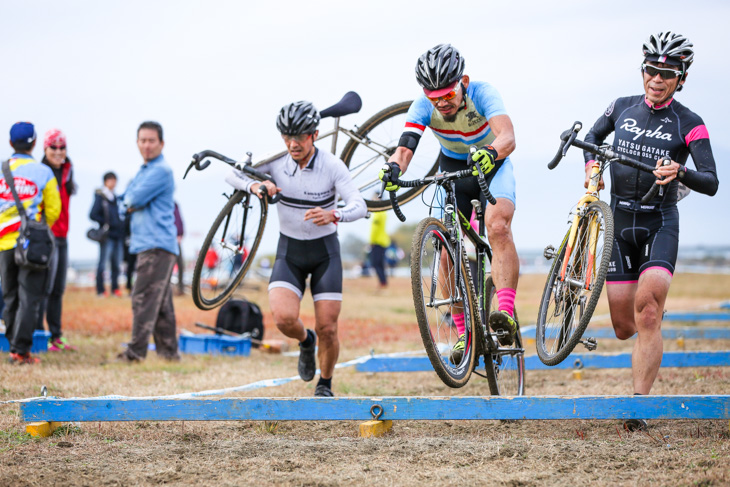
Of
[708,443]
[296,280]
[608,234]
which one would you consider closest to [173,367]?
[296,280]

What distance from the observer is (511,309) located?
6.40 m

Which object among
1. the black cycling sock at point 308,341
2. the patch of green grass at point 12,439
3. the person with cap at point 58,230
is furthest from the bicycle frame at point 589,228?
the person with cap at point 58,230

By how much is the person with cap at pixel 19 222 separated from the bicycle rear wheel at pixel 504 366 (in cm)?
515

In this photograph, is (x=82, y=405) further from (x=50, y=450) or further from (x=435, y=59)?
(x=435, y=59)

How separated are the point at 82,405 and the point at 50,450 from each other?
43 centimetres

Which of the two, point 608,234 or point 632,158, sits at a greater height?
point 632,158

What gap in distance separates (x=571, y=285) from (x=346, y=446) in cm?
221

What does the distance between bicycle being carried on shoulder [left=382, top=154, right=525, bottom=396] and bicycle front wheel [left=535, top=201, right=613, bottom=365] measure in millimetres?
400

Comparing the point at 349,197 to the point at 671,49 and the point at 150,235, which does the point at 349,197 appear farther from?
the point at 150,235

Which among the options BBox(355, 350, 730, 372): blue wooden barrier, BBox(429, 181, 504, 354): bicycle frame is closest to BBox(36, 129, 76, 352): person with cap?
BBox(355, 350, 730, 372): blue wooden barrier

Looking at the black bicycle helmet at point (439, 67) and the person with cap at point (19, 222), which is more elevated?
the black bicycle helmet at point (439, 67)

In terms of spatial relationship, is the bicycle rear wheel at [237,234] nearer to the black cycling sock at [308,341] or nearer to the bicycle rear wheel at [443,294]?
the black cycling sock at [308,341]

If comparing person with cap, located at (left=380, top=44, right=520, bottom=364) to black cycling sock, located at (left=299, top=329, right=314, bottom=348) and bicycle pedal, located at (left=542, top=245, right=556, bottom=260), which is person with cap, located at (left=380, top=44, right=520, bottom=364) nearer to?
bicycle pedal, located at (left=542, top=245, right=556, bottom=260)

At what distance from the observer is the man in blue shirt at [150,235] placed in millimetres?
9734
